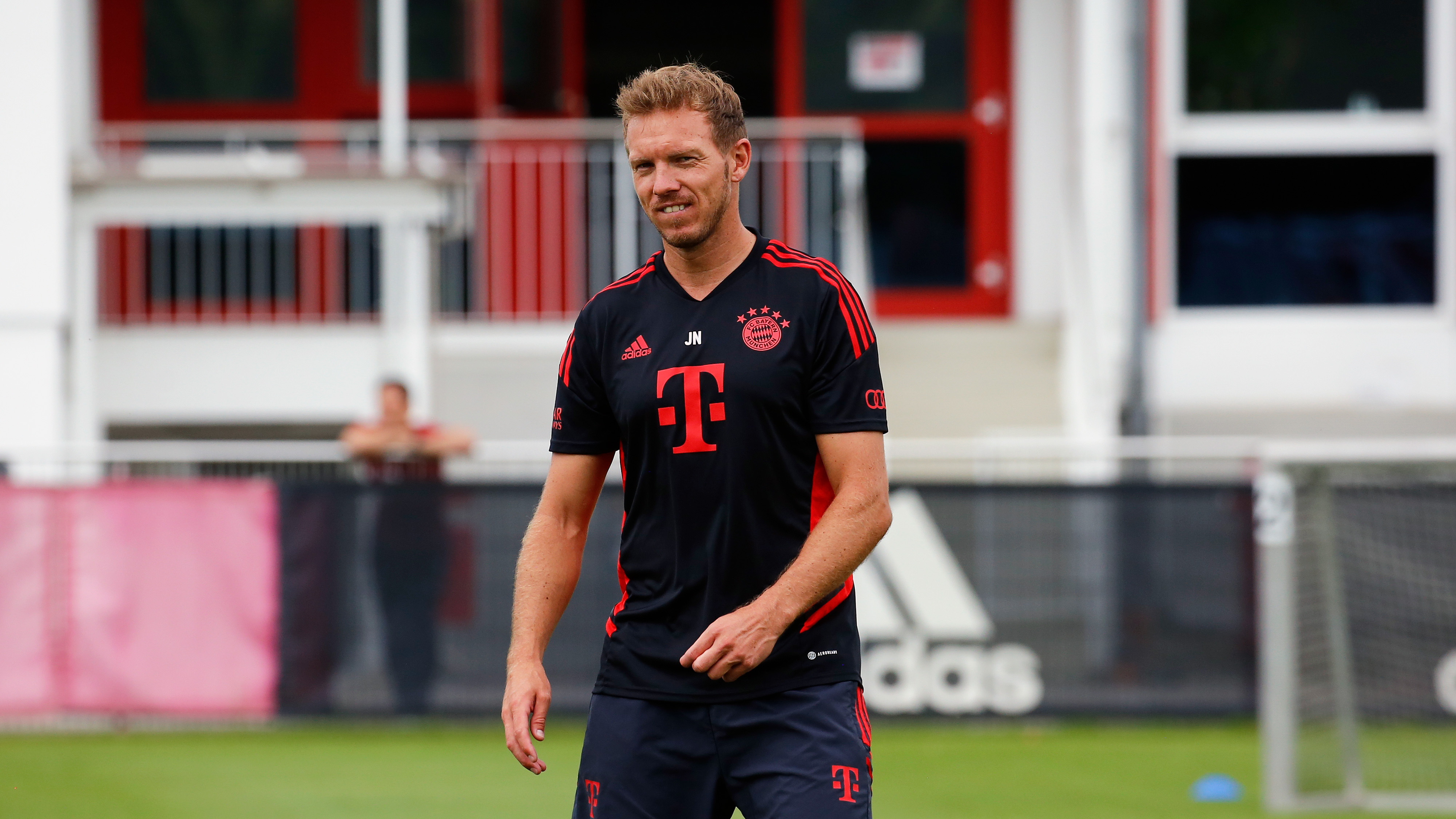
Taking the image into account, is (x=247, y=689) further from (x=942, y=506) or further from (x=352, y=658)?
(x=942, y=506)

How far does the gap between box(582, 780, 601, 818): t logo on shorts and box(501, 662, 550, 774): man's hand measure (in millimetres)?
103

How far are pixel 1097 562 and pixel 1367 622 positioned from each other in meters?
1.65

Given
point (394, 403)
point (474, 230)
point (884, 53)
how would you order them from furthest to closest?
point (884, 53), point (474, 230), point (394, 403)

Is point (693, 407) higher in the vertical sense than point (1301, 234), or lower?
lower

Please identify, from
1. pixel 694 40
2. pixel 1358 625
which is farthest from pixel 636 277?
pixel 694 40

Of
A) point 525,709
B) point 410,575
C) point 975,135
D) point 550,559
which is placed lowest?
point 410,575

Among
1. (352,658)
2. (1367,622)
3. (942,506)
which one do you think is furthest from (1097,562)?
(352,658)

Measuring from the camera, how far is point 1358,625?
8688 millimetres

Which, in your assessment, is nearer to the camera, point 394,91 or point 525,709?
point 525,709

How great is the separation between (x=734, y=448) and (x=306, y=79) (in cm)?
1213

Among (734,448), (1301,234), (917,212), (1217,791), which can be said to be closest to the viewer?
(734,448)

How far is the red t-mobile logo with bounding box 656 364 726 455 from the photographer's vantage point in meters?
3.58

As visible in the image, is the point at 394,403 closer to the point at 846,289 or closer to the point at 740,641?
the point at 846,289

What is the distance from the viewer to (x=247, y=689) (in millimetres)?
10031
